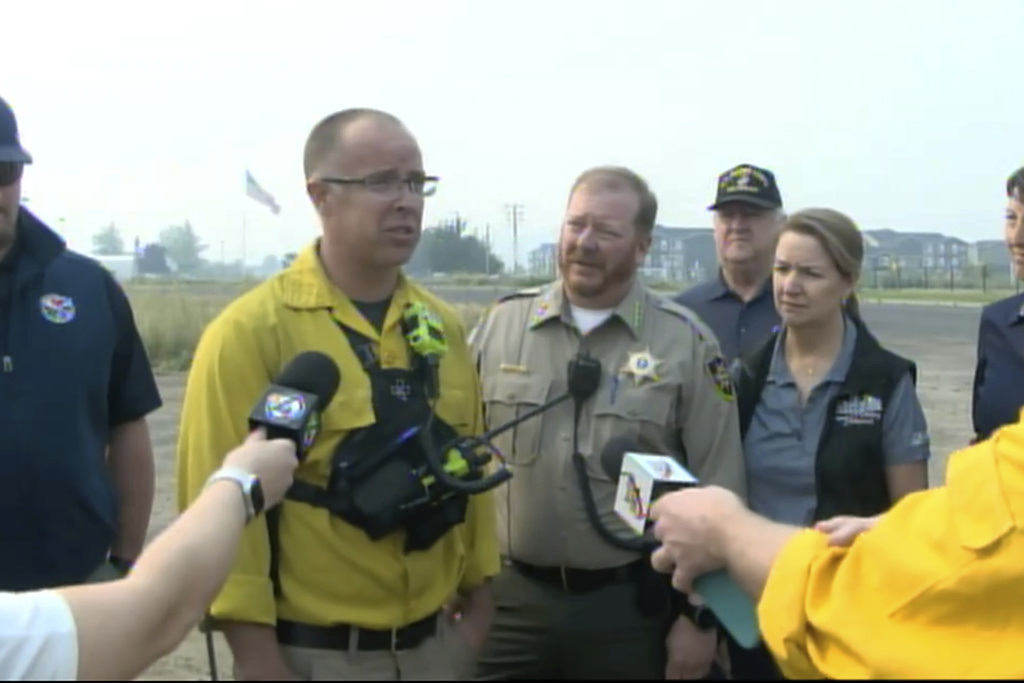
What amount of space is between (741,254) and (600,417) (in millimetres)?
1670

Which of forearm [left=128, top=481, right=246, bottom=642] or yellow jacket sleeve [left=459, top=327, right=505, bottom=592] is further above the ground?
forearm [left=128, top=481, right=246, bottom=642]

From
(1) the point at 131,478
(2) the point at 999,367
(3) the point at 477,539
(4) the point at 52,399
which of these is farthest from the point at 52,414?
(2) the point at 999,367

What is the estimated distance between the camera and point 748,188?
533 centimetres

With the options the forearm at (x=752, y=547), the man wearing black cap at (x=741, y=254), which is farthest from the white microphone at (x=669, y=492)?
Result: the man wearing black cap at (x=741, y=254)

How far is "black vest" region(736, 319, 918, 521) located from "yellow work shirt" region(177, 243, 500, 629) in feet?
5.04

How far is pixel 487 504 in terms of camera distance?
358 cm

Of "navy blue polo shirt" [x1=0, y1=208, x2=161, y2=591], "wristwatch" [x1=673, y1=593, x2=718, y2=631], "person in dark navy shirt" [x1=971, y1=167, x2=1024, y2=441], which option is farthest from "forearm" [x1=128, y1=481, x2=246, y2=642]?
"person in dark navy shirt" [x1=971, y1=167, x2=1024, y2=441]

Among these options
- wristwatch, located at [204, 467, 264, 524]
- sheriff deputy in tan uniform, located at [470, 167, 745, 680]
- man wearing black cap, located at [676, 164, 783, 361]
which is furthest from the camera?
man wearing black cap, located at [676, 164, 783, 361]

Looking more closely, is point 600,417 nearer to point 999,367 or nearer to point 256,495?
point 999,367

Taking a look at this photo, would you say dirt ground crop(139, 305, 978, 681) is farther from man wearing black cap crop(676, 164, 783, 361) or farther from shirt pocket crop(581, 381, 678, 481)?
man wearing black cap crop(676, 164, 783, 361)

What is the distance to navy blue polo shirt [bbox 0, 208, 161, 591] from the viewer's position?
10.8ft

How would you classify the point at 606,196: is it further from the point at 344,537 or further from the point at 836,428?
the point at 344,537

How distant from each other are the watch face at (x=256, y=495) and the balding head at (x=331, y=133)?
1.46 meters

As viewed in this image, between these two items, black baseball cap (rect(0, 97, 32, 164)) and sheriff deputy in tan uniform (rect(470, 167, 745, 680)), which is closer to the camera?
black baseball cap (rect(0, 97, 32, 164))
